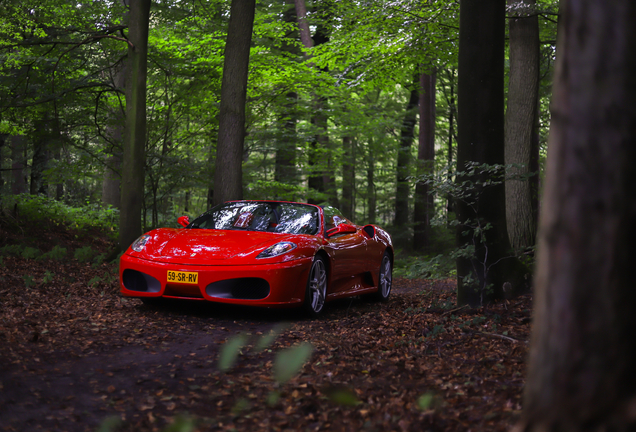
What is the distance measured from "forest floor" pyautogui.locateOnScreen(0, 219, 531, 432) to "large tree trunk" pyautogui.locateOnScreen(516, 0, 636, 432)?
3.19 feet

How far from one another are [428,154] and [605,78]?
59.3 feet

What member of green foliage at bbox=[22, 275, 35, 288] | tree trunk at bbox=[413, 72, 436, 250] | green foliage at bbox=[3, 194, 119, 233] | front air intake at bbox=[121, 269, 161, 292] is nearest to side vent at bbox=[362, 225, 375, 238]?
front air intake at bbox=[121, 269, 161, 292]

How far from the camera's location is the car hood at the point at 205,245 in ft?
20.3

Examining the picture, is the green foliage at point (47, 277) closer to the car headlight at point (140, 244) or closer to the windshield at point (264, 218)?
the car headlight at point (140, 244)

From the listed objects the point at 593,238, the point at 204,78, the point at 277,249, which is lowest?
the point at 277,249

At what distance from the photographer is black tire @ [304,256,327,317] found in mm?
6511

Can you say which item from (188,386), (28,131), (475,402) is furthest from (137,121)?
(475,402)

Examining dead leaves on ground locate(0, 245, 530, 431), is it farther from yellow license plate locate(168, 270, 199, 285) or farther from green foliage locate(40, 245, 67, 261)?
green foliage locate(40, 245, 67, 261)

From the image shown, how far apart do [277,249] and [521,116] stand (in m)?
6.20

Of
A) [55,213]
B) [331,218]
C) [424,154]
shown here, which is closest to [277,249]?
[331,218]

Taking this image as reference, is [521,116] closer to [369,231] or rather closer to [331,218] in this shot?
[369,231]

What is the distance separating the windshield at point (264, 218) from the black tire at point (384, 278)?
1.85m

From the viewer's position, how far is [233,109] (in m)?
10.3

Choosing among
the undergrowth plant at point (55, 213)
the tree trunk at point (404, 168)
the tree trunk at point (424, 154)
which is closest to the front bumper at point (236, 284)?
the undergrowth plant at point (55, 213)
